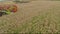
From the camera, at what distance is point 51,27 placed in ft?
3.00

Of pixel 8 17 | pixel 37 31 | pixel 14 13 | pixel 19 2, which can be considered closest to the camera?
pixel 37 31

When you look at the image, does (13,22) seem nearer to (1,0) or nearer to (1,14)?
(1,14)

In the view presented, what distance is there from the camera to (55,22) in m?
0.99

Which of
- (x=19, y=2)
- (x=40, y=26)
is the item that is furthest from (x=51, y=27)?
(x=19, y=2)

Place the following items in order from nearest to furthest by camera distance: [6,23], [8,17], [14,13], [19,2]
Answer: [6,23]
[8,17]
[14,13]
[19,2]

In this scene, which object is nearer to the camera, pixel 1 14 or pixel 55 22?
pixel 55 22

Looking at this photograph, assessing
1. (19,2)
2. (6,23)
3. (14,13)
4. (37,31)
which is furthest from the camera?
Answer: (19,2)

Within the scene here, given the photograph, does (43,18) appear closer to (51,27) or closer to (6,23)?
(51,27)

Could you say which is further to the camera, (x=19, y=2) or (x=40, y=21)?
(x=19, y=2)

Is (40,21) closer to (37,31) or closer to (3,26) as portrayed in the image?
(37,31)

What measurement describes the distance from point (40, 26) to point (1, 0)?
0.94 m

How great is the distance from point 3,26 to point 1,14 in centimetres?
25

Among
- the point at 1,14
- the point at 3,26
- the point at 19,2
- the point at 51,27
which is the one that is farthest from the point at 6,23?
the point at 19,2

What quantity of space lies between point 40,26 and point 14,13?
0.37 meters
